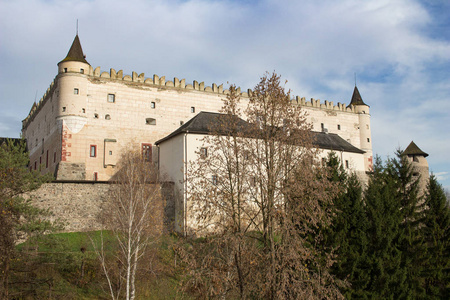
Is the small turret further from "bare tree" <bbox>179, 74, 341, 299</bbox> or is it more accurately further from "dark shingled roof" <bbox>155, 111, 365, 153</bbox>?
"bare tree" <bbox>179, 74, 341, 299</bbox>

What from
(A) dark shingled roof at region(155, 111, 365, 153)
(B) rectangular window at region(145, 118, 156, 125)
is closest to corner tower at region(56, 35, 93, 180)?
(B) rectangular window at region(145, 118, 156, 125)

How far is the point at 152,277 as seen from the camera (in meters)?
19.9

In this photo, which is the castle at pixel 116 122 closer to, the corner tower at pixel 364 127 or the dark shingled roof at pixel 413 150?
the corner tower at pixel 364 127

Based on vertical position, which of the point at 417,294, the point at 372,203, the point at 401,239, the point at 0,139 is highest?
the point at 0,139

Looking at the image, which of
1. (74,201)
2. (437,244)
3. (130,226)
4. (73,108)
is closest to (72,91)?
(73,108)

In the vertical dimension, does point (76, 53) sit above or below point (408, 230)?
above

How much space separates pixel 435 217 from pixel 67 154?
24770 millimetres

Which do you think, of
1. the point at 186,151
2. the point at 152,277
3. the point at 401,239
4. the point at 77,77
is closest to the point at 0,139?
the point at 77,77

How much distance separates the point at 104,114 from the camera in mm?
33438

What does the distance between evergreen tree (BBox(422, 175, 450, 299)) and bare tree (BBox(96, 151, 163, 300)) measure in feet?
42.5

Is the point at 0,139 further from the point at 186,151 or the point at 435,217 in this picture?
the point at 435,217

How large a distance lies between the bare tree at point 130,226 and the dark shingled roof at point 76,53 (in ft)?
41.9

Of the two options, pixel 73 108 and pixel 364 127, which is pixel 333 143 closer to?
pixel 364 127

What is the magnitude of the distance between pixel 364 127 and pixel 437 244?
87.0ft
